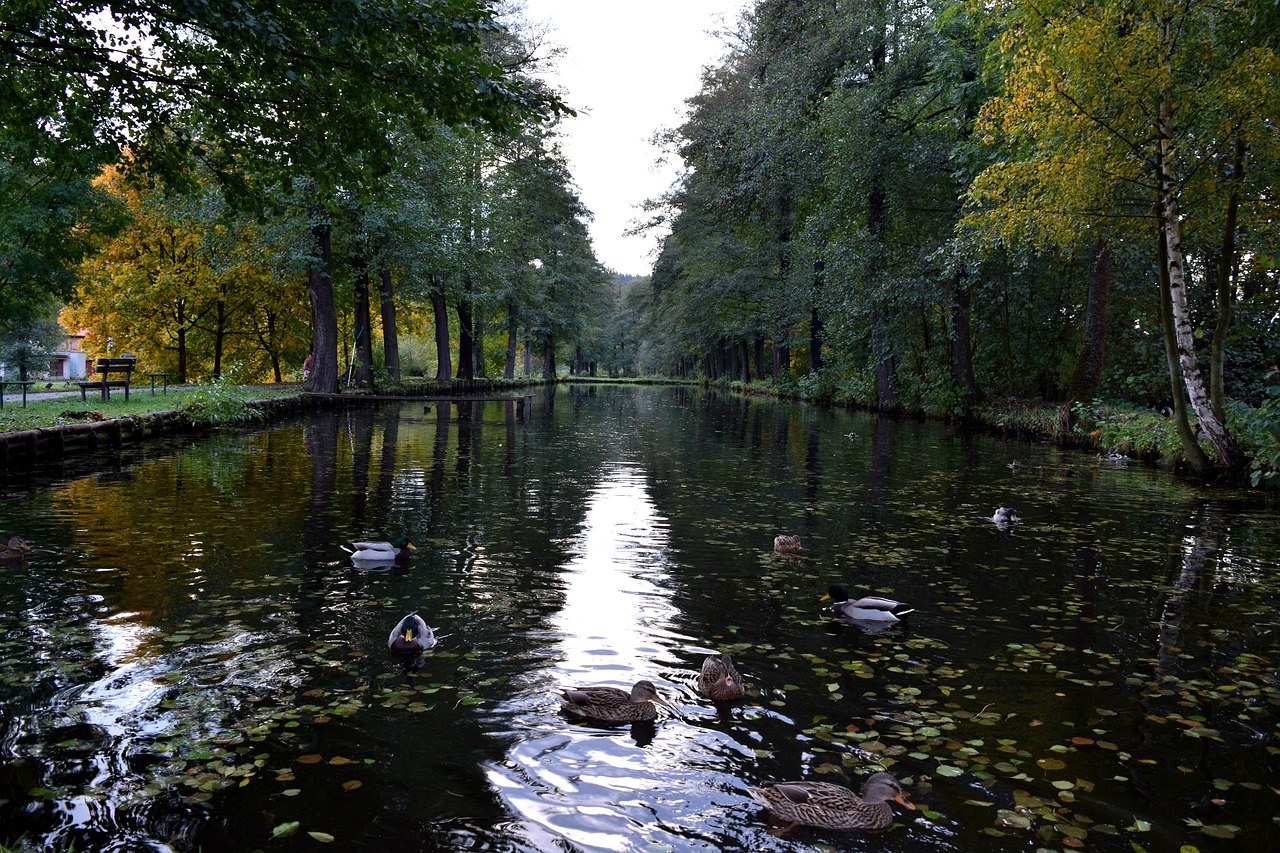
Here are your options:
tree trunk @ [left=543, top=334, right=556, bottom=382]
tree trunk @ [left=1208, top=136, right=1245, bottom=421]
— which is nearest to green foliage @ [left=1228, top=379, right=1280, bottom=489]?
tree trunk @ [left=1208, top=136, right=1245, bottom=421]

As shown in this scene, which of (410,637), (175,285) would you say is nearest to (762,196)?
(175,285)

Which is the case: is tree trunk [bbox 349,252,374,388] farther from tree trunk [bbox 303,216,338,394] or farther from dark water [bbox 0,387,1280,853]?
dark water [bbox 0,387,1280,853]

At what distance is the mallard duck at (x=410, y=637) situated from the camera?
617 centimetres

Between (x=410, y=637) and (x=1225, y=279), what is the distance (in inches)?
657

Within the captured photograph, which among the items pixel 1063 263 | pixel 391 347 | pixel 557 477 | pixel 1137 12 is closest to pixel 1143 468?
pixel 1137 12

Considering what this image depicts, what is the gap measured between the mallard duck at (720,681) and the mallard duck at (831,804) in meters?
1.28

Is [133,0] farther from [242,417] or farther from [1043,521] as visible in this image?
[242,417]

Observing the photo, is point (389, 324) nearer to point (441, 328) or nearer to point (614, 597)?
point (441, 328)

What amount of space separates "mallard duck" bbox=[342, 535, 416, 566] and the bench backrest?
1938 centimetres

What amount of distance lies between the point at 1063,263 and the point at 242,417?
2884cm

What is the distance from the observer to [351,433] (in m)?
23.6

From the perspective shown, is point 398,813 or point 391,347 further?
point 391,347

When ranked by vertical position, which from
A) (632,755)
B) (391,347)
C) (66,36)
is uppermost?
(66,36)

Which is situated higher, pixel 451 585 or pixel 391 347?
pixel 391 347
